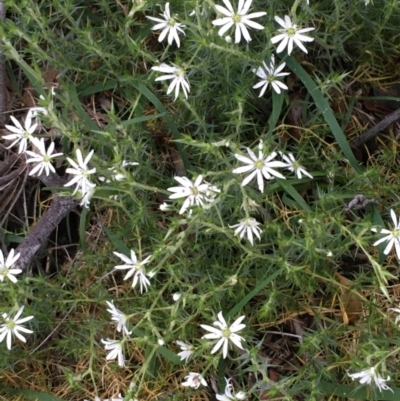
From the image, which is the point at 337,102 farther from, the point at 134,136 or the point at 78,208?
the point at 78,208

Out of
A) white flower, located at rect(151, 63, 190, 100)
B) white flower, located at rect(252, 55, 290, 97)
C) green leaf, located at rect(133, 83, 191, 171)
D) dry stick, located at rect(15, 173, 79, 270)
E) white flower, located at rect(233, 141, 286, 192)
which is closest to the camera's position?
white flower, located at rect(233, 141, 286, 192)

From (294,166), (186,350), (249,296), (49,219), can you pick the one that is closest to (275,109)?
(294,166)

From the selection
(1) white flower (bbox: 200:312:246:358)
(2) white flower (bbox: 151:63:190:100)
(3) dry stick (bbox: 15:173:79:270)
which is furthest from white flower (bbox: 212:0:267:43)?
(3) dry stick (bbox: 15:173:79:270)

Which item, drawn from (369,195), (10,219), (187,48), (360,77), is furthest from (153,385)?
(360,77)

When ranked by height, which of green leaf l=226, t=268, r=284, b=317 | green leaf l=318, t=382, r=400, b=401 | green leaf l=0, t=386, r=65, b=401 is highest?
green leaf l=226, t=268, r=284, b=317

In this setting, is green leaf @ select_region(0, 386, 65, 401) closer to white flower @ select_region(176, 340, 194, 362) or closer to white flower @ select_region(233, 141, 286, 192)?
white flower @ select_region(176, 340, 194, 362)

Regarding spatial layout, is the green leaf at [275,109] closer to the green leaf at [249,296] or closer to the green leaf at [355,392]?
the green leaf at [249,296]

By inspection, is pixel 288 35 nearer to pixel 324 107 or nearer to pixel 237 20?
pixel 237 20

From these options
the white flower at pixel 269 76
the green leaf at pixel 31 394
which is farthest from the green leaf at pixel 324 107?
the green leaf at pixel 31 394
